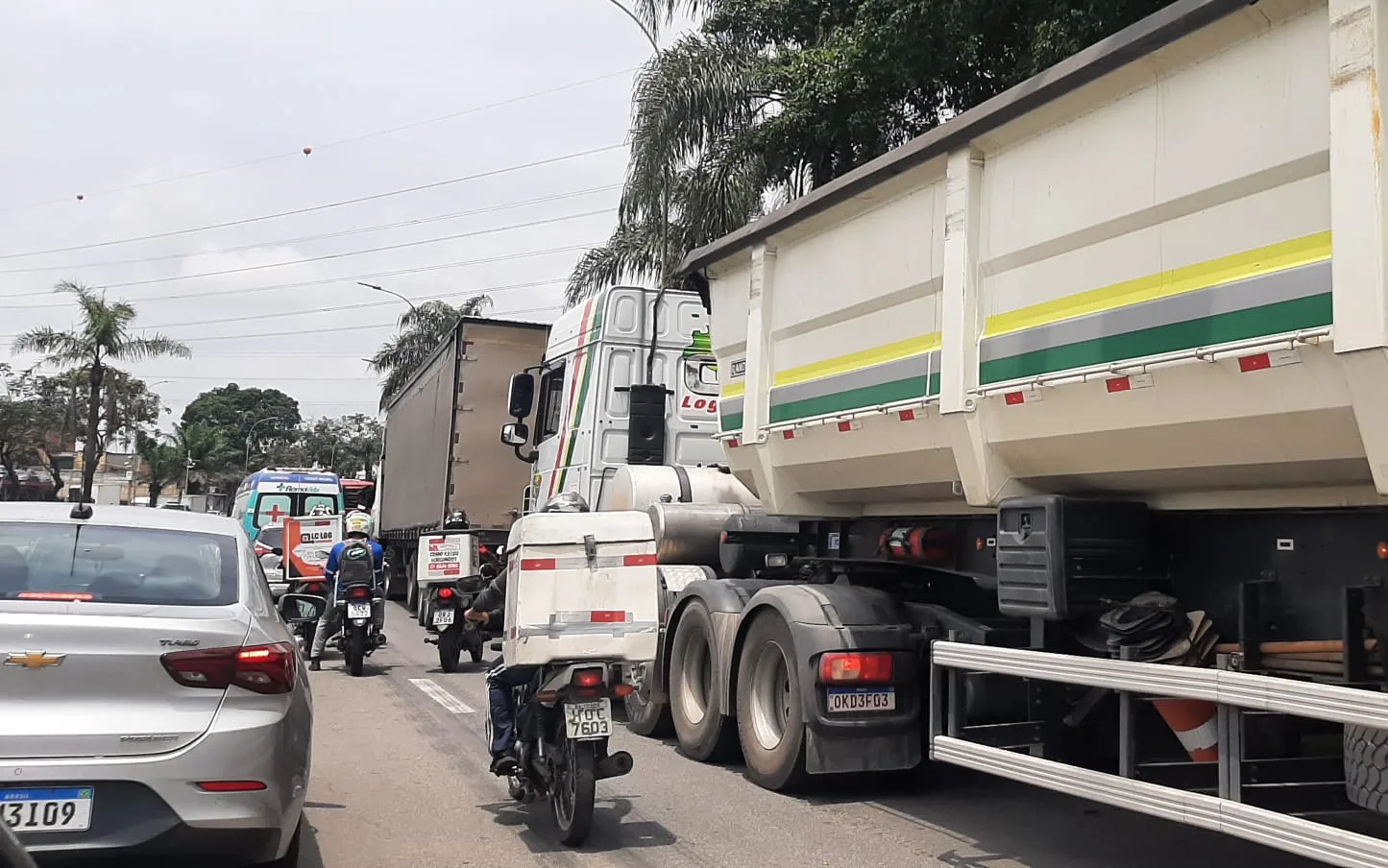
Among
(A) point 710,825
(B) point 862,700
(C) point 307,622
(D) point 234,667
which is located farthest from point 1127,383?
(C) point 307,622

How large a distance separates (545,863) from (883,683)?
198cm

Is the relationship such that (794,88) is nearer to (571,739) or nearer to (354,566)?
(354,566)

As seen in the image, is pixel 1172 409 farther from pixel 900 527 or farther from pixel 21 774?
pixel 21 774

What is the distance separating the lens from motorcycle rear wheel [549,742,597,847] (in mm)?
5695

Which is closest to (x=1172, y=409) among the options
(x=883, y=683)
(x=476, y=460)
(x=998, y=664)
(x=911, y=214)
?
(x=998, y=664)

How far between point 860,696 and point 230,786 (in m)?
3.31

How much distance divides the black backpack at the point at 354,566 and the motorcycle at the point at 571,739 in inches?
265

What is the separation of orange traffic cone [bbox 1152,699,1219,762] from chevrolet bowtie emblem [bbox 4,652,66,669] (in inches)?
154

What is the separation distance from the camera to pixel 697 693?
8234 millimetres

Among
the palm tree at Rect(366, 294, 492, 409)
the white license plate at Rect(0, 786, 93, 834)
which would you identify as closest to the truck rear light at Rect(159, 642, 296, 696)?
the white license plate at Rect(0, 786, 93, 834)

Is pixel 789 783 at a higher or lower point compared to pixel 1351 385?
lower

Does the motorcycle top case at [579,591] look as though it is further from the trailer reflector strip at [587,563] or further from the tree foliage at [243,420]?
the tree foliage at [243,420]

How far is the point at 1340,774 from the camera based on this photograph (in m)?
4.54

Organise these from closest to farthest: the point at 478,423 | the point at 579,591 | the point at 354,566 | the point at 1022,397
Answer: the point at 1022,397, the point at 579,591, the point at 354,566, the point at 478,423
